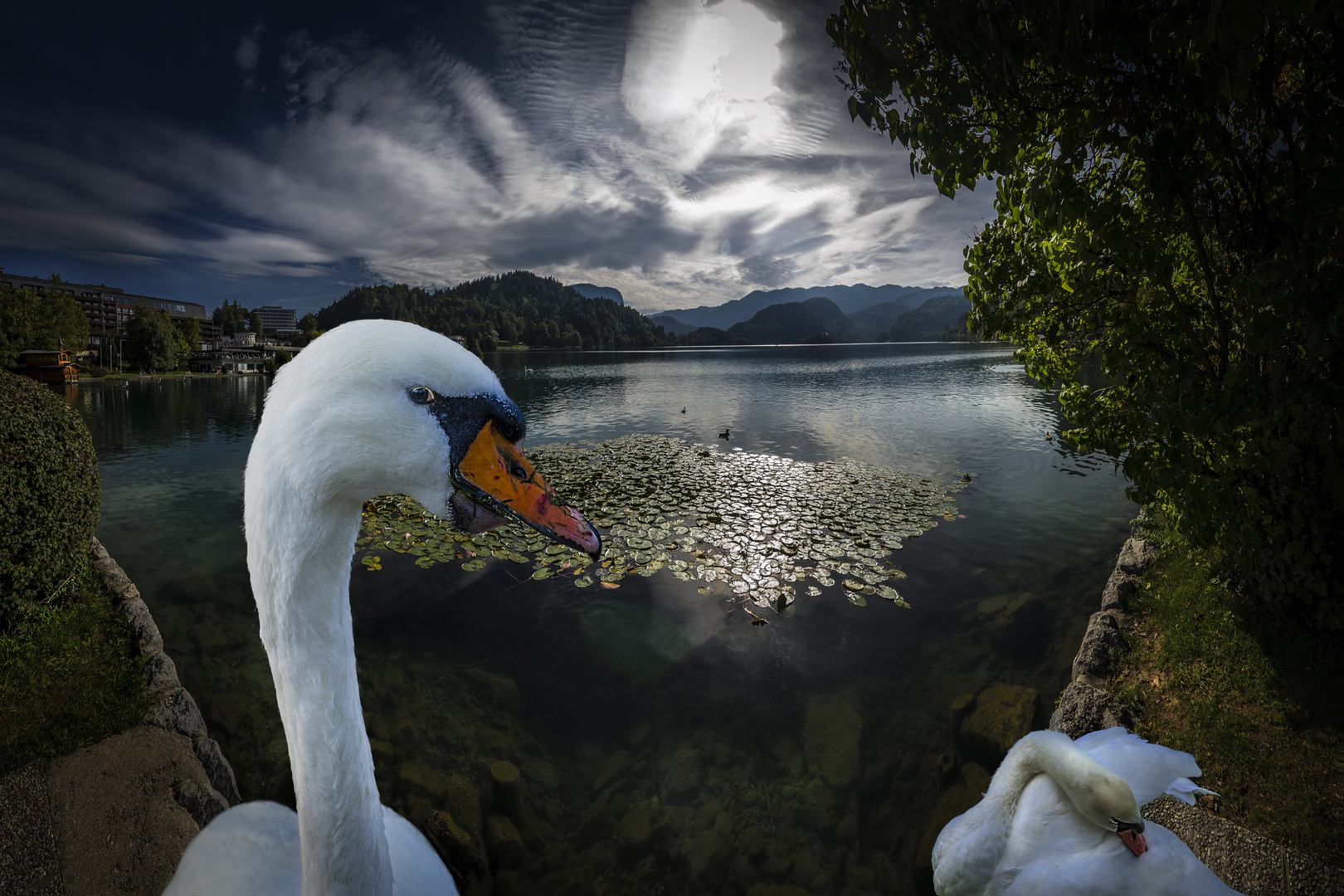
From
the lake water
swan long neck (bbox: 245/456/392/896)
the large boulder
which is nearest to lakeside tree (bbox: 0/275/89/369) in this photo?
the lake water

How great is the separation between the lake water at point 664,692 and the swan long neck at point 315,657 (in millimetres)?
2952

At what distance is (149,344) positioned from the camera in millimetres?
53812

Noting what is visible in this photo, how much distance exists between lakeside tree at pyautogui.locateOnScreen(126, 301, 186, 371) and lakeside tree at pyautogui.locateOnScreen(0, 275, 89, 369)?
6.04 meters

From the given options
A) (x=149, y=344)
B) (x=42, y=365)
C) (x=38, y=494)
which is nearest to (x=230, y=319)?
(x=149, y=344)

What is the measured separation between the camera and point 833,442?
18859mm

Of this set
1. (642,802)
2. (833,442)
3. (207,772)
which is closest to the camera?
(207,772)

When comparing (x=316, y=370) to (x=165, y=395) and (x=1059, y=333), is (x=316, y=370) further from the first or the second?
(x=165, y=395)

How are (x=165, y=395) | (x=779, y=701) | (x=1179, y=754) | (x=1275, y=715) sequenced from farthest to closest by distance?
(x=165, y=395) → (x=779, y=701) → (x=1275, y=715) → (x=1179, y=754)

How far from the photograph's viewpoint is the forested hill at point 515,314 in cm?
8088

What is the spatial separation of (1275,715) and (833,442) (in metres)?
15.4

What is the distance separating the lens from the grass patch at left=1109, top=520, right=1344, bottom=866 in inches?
128

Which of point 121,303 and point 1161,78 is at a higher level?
point 121,303

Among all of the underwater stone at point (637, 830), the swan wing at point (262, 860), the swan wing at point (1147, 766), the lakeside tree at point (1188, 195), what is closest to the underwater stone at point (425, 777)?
the underwater stone at point (637, 830)

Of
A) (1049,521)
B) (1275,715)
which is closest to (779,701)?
(1275,715)
